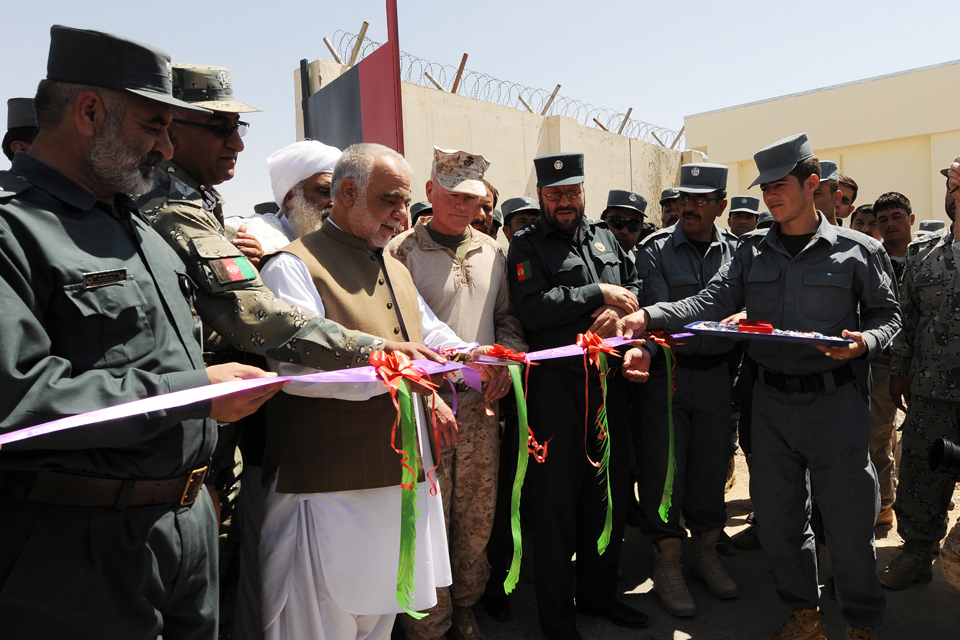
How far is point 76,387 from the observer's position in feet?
5.20

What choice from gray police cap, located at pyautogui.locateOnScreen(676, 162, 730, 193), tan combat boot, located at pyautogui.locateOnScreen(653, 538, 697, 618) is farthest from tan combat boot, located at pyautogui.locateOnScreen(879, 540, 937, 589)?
gray police cap, located at pyautogui.locateOnScreen(676, 162, 730, 193)

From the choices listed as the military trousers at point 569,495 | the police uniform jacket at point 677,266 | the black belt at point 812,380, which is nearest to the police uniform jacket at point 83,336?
the military trousers at point 569,495

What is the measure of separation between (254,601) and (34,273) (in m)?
1.58

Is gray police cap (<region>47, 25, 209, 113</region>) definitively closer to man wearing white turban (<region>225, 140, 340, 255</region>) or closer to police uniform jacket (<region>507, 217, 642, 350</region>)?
man wearing white turban (<region>225, 140, 340, 255</region>)

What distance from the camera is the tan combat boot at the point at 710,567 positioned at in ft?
13.3

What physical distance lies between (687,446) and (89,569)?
11.1 feet

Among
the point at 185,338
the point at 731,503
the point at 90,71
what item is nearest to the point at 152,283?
the point at 185,338

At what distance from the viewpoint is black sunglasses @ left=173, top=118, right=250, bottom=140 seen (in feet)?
8.28

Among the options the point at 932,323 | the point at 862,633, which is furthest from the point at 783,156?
the point at 862,633

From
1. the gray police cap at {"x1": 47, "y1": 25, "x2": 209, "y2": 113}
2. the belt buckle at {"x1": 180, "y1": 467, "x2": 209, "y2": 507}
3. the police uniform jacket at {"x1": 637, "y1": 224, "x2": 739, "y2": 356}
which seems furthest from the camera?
the police uniform jacket at {"x1": 637, "y1": 224, "x2": 739, "y2": 356}

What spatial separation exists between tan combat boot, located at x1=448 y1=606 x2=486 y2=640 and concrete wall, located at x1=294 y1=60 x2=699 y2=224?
24.2 feet

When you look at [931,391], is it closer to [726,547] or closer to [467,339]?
[726,547]

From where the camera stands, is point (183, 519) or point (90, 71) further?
point (183, 519)

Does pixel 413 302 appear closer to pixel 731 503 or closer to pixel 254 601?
pixel 254 601
